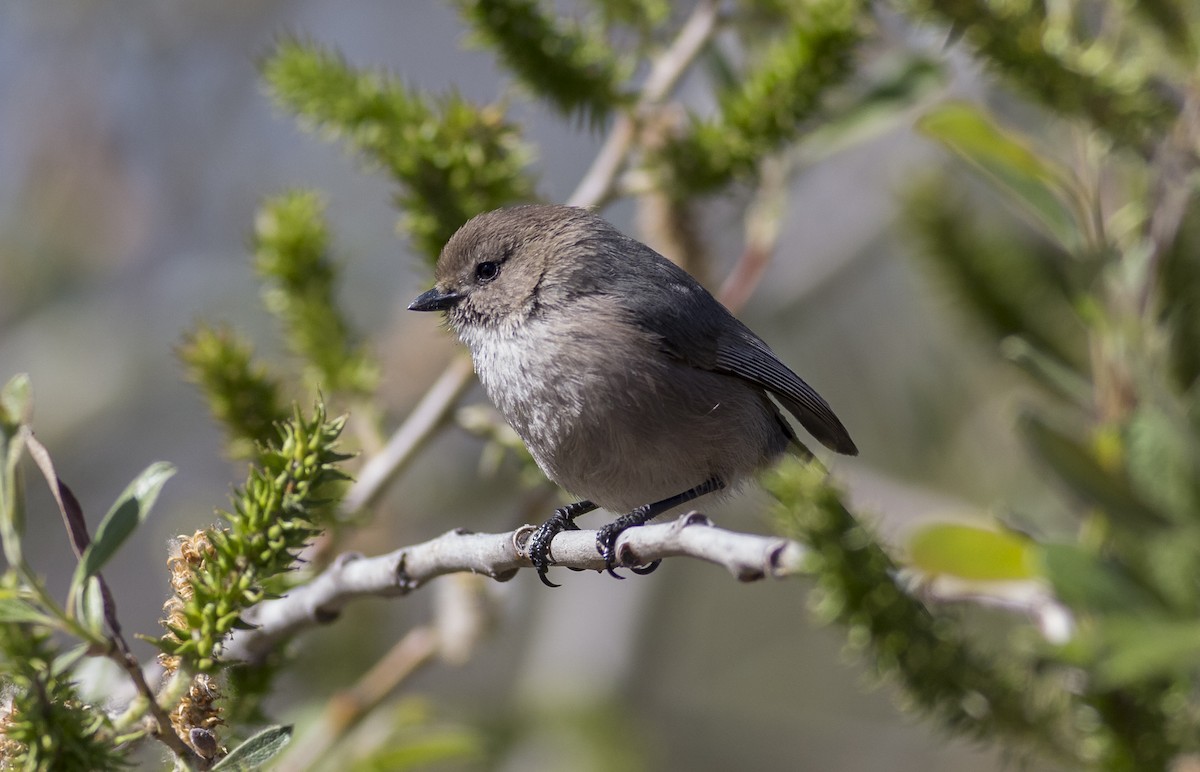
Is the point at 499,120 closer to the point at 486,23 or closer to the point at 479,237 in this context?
the point at 486,23

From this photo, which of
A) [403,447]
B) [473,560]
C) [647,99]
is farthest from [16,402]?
[647,99]

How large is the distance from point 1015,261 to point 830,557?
206 cm

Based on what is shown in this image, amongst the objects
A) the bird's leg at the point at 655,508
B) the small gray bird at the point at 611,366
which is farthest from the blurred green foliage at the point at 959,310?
the bird's leg at the point at 655,508

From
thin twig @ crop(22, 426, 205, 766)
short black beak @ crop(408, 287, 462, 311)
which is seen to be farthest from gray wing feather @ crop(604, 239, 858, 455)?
thin twig @ crop(22, 426, 205, 766)

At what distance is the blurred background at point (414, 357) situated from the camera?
173 inches

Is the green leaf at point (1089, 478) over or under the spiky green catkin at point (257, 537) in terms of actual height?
under

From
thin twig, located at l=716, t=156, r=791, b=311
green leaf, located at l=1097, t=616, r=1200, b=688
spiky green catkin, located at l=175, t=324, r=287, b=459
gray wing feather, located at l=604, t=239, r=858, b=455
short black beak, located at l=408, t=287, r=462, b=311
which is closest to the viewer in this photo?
green leaf, located at l=1097, t=616, r=1200, b=688

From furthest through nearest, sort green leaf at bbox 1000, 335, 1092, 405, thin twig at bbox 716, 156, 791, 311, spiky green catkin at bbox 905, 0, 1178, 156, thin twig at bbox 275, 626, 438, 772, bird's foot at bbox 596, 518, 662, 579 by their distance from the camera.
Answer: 1. thin twig at bbox 716, 156, 791, 311
2. thin twig at bbox 275, 626, 438, 772
3. spiky green catkin at bbox 905, 0, 1178, 156
4. green leaf at bbox 1000, 335, 1092, 405
5. bird's foot at bbox 596, 518, 662, 579

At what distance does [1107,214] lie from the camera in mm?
3086

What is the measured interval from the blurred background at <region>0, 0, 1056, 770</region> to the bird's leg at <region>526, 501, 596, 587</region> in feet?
3.09

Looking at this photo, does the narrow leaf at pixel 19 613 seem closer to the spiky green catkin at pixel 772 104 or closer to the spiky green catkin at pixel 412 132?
the spiky green catkin at pixel 412 132

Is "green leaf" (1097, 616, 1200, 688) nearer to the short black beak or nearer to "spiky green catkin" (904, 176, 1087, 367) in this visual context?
"spiky green catkin" (904, 176, 1087, 367)

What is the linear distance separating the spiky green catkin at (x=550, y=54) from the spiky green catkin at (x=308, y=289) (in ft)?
1.71

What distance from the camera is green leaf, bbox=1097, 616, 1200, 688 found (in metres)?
1.30
